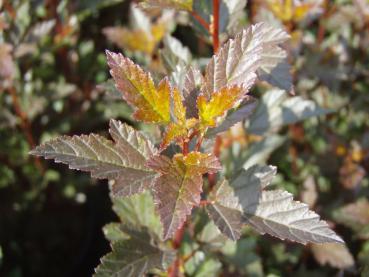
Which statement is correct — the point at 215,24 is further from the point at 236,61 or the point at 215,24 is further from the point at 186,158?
the point at 186,158

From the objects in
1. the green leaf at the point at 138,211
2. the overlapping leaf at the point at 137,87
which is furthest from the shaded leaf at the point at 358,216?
the overlapping leaf at the point at 137,87

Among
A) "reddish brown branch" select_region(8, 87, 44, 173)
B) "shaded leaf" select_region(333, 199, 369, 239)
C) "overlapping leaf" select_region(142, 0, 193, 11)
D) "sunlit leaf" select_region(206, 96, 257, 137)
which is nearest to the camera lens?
"sunlit leaf" select_region(206, 96, 257, 137)

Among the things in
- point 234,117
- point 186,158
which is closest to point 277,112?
point 234,117

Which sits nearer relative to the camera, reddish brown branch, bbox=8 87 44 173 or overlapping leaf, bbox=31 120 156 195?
overlapping leaf, bbox=31 120 156 195

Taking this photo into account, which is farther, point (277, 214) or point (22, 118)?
point (22, 118)

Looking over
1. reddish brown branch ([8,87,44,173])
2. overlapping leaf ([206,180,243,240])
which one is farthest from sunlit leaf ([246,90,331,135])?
reddish brown branch ([8,87,44,173])

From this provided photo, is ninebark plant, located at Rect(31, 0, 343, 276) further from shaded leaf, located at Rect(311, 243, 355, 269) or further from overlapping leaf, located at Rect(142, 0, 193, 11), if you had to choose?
shaded leaf, located at Rect(311, 243, 355, 269)

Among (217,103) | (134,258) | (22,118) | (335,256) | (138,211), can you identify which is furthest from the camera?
(22,118)

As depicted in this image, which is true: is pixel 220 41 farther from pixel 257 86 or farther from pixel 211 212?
pixel 257 86
